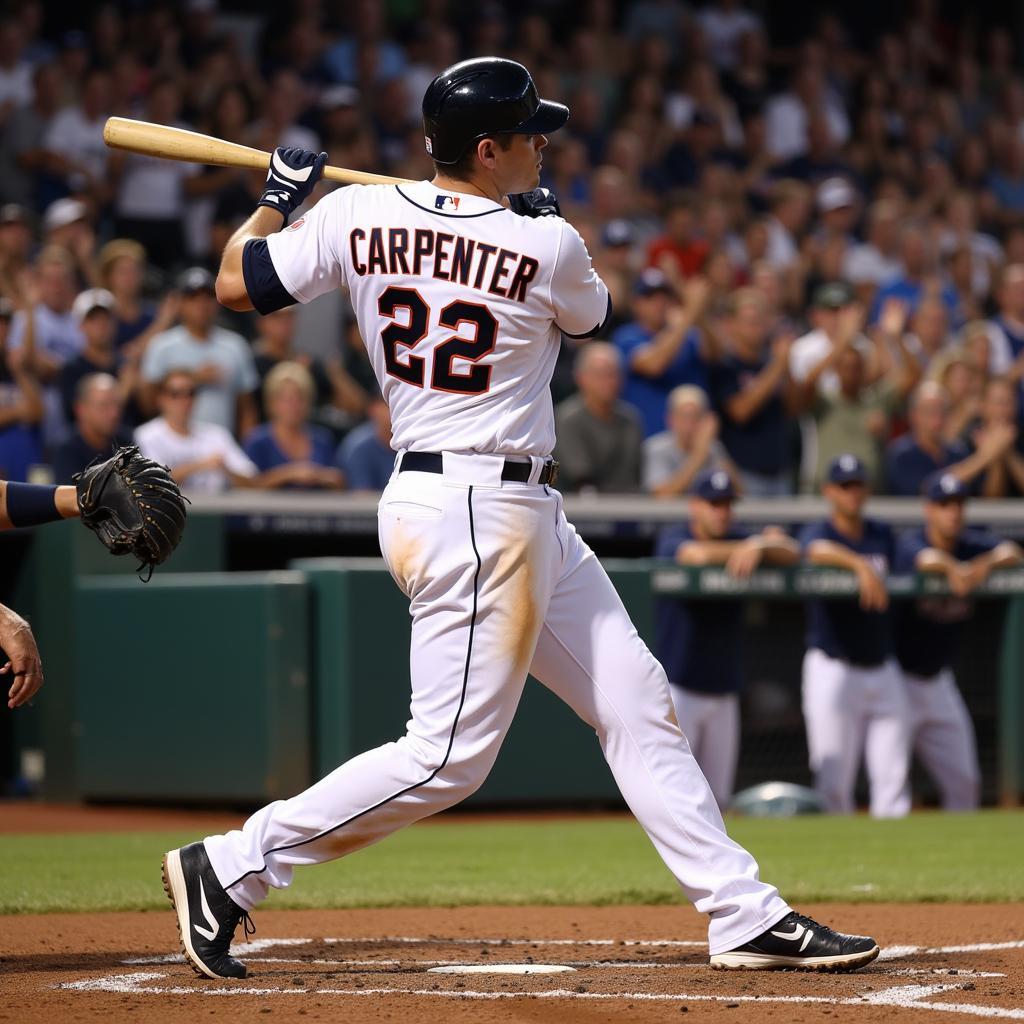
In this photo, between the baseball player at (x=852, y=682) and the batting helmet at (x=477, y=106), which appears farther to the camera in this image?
the baseball player at (x=852, y=682)

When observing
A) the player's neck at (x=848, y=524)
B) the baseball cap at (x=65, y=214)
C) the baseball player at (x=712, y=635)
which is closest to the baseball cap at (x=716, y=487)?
the baseball player at (x=712, y=635)

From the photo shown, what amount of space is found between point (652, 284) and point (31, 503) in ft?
22.4

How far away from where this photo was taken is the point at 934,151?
606 inches

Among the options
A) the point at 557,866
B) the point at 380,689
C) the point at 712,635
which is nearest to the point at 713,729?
the point at 712,635

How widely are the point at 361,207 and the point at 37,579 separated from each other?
5523 mm

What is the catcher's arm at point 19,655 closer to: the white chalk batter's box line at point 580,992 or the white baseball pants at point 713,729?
the white chalk batter's box line at point 580,992

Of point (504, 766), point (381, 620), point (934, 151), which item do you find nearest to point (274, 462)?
point (381, 620)

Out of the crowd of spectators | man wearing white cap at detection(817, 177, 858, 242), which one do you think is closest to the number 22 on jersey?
the crowd of spectators

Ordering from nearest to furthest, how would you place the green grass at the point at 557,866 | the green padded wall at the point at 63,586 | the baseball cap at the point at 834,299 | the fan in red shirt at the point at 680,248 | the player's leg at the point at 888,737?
the green grass at the point at 557,866 → the player's leg at the point at 888,737 → the green padded wall at the point at 63,586 → the baseball cap at the point at 834,299 → the fan in red shirt at the point at 680,248

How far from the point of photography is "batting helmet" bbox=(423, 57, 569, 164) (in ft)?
12.3

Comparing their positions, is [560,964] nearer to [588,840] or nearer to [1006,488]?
[588,840]

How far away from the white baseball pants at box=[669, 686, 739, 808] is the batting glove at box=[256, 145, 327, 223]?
16.1ft

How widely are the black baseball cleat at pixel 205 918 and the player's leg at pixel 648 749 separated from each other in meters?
0.83

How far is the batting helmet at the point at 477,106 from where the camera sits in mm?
3762
